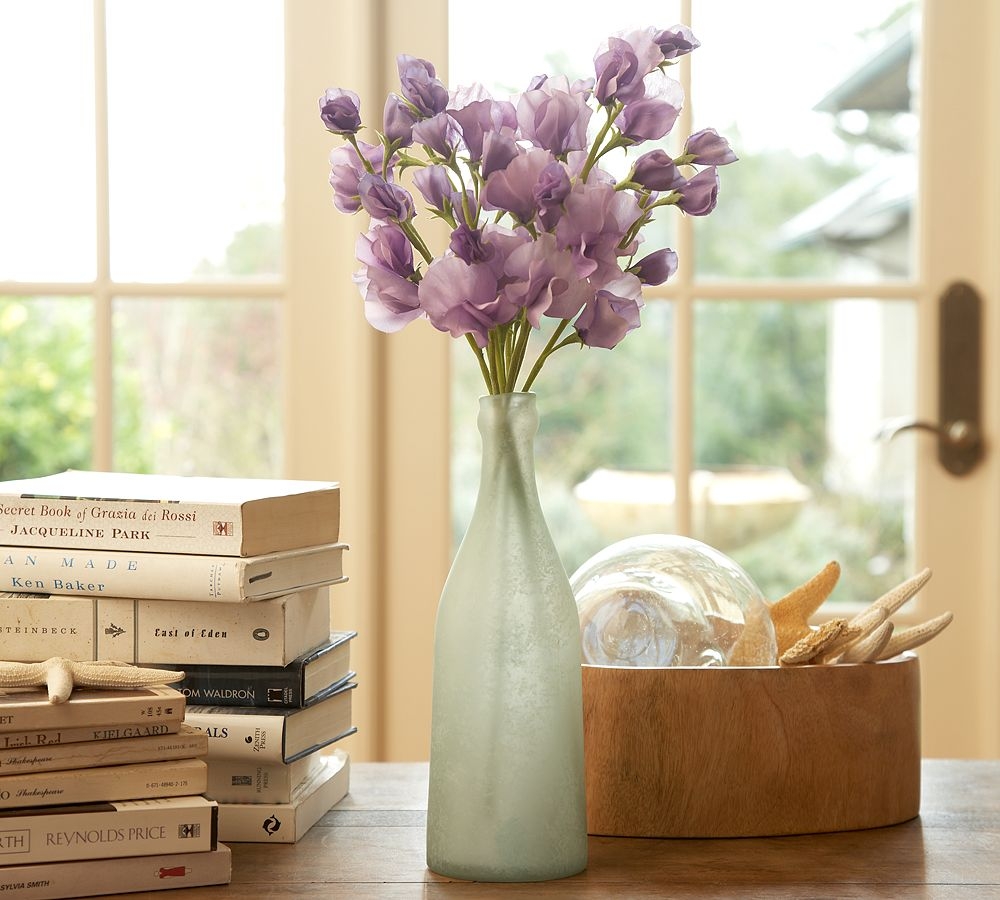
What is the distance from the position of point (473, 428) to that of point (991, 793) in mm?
1007

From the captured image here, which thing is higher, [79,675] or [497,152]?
[497,152]

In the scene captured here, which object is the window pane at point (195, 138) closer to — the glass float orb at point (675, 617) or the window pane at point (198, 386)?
the window pane at point (198, 386)

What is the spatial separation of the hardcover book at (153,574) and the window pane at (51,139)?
1.09 meters

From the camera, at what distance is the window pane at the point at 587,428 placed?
181cm

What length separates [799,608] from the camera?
945 millimetres

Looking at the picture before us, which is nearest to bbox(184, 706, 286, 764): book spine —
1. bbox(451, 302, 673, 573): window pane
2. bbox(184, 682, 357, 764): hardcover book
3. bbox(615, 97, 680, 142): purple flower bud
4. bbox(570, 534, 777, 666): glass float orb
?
bbox(184, 682, 357, 764): hardcover book

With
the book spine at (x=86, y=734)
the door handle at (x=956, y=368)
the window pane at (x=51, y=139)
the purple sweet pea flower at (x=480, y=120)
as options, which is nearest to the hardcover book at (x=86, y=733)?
the book spine at (x=86, y=734)

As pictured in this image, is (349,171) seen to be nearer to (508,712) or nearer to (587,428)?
(508,712)

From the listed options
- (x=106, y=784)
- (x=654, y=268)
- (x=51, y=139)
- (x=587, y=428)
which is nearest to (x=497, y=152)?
(x=654, y=268)

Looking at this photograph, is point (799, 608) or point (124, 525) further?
point (799, 608)

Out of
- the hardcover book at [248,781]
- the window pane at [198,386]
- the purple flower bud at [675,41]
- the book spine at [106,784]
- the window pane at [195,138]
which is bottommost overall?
the hardcover book at [248,781]

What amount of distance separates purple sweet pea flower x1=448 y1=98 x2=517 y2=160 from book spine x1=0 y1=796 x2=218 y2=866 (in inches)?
15.9

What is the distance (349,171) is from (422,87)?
72 mm

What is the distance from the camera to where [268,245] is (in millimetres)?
1819
